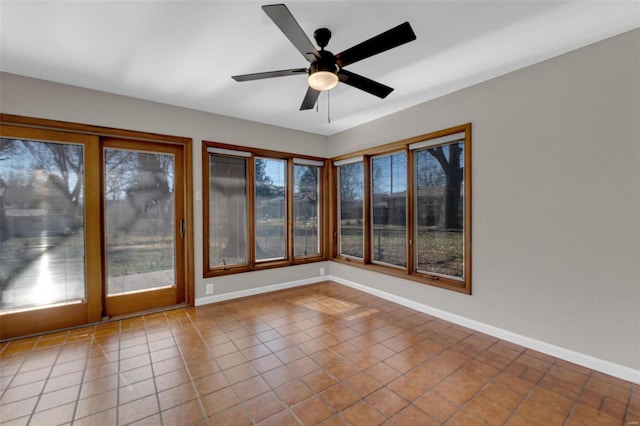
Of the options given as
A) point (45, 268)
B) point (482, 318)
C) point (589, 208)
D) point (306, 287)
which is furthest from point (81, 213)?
point (589, 208)

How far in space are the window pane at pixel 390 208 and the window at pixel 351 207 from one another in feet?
0.90

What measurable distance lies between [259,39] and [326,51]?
58 centimetres

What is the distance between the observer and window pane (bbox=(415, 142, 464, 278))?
10.9ft

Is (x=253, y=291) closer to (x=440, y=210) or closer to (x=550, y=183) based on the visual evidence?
(x=440, y=210)

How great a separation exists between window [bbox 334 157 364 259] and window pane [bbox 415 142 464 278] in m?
1.13

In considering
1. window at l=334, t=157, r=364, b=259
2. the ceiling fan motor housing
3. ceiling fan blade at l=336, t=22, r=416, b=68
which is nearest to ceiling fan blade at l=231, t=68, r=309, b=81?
the ceiling fan motor housing

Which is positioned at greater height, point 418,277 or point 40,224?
point 40,224

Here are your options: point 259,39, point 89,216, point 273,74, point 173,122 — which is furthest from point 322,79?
point 89,216

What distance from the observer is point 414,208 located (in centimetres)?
379

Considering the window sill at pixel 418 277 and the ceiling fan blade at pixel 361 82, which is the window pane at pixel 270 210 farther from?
the ceiling fan blade at pixel 361 82

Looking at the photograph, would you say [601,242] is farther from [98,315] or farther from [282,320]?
[98,315]

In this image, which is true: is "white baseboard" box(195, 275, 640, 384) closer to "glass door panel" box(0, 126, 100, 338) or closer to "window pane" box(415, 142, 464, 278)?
"window pane" box(415, 142, 464, 278)

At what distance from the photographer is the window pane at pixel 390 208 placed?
400 cm

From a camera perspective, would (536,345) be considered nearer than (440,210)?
Yes
